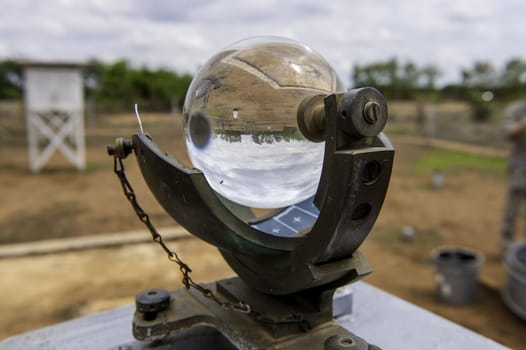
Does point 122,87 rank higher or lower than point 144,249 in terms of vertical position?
higher

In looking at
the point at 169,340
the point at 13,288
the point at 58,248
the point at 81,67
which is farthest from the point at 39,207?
the point at 169,340

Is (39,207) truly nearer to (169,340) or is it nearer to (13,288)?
(13,288)

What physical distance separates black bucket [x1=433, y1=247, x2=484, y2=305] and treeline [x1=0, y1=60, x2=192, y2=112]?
90.0 ft

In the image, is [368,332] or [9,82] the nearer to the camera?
[368,332]

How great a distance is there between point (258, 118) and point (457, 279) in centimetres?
385

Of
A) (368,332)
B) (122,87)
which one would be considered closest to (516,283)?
(368,332)

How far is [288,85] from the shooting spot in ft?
4.54

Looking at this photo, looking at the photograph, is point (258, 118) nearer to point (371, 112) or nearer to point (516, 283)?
point (371, 112)

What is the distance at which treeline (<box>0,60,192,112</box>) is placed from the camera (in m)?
32.4

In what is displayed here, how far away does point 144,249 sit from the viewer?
5.56 metres

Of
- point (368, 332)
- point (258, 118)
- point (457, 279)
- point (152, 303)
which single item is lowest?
point (457, 279)

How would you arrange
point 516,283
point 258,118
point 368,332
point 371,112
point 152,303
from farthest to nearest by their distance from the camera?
1. point 516,283
2. point 368,332
3. point 152,303
4. point 258,118
5. point 371,112

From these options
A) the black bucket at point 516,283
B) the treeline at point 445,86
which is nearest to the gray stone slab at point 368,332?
the black bucket at point 516,283

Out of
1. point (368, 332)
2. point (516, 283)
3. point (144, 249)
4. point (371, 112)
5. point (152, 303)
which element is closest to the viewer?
point (371, 112)
